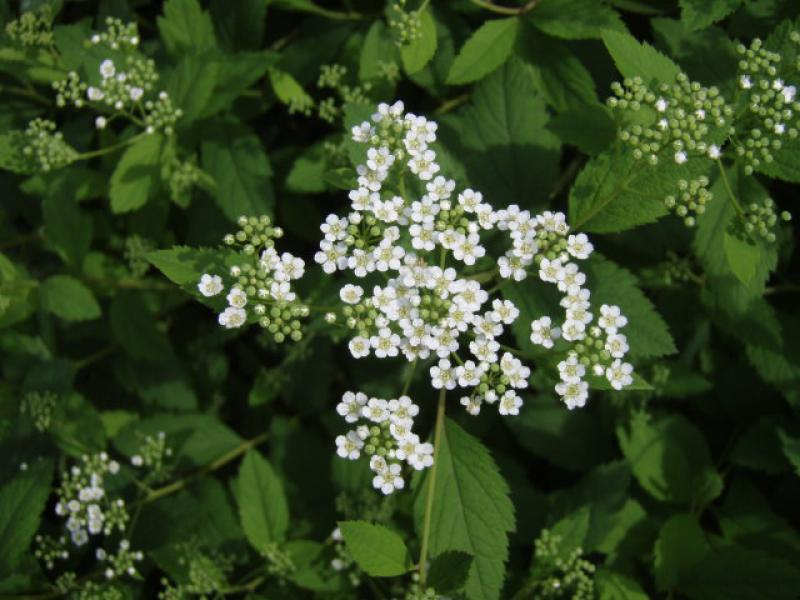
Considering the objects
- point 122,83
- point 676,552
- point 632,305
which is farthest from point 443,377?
point 122,83

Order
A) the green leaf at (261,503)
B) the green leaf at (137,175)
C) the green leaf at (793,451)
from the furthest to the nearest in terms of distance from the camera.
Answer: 1. the green leaf at (261,503)
2. the green leaf at (137,175)
3. the green leaf at (793,451)

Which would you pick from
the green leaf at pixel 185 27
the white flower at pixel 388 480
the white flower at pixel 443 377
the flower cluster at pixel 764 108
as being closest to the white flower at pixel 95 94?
the green leaf at pixel 185 27

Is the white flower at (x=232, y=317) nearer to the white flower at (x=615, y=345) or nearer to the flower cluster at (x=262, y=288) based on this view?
the flower cluster at (x=262, y=288)

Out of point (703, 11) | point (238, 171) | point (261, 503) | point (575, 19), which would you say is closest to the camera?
point (703, 11)

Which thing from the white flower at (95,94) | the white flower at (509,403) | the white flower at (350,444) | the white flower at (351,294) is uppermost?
the white flower at (95,94)

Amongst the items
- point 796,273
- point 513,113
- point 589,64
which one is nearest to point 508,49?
point 513,113

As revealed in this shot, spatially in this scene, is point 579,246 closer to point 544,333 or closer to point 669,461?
point 544,333
